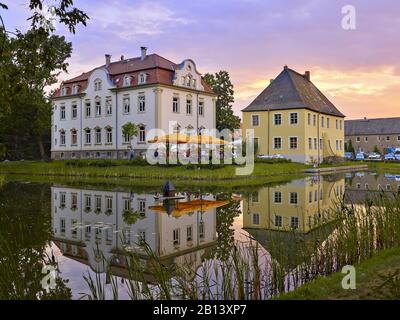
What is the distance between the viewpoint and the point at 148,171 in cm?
2728

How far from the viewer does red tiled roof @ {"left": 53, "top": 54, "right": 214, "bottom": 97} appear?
36.2 metres

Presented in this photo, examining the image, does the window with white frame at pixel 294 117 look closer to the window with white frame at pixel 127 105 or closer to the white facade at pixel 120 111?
the white facade at pixel 120 111

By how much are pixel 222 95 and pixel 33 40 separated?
44.5 meters

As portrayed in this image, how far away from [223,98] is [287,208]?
36.2m

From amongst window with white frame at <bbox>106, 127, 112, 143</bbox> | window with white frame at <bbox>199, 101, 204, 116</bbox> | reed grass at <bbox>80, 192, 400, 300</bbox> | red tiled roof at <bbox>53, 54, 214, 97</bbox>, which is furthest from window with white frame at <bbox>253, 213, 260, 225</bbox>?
window with white frame at <bbox>106, 127, 112, 143</bbox>

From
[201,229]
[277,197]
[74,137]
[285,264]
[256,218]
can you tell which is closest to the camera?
[285,264]

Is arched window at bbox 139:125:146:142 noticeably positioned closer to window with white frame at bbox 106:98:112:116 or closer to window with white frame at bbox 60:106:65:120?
window with white frame at bbox 106:98:112:116

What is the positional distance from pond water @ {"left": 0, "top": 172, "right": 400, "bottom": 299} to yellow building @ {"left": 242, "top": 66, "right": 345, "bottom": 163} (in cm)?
2307

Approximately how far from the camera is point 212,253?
7.91 meters

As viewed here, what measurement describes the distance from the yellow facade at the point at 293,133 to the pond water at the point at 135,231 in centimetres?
2276

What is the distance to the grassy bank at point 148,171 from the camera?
25.4 metres

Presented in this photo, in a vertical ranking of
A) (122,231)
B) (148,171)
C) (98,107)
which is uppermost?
(98,107)

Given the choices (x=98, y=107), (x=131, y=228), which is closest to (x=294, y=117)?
(x=98, y=107)

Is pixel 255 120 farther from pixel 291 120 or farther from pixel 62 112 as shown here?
pixel 62 112
